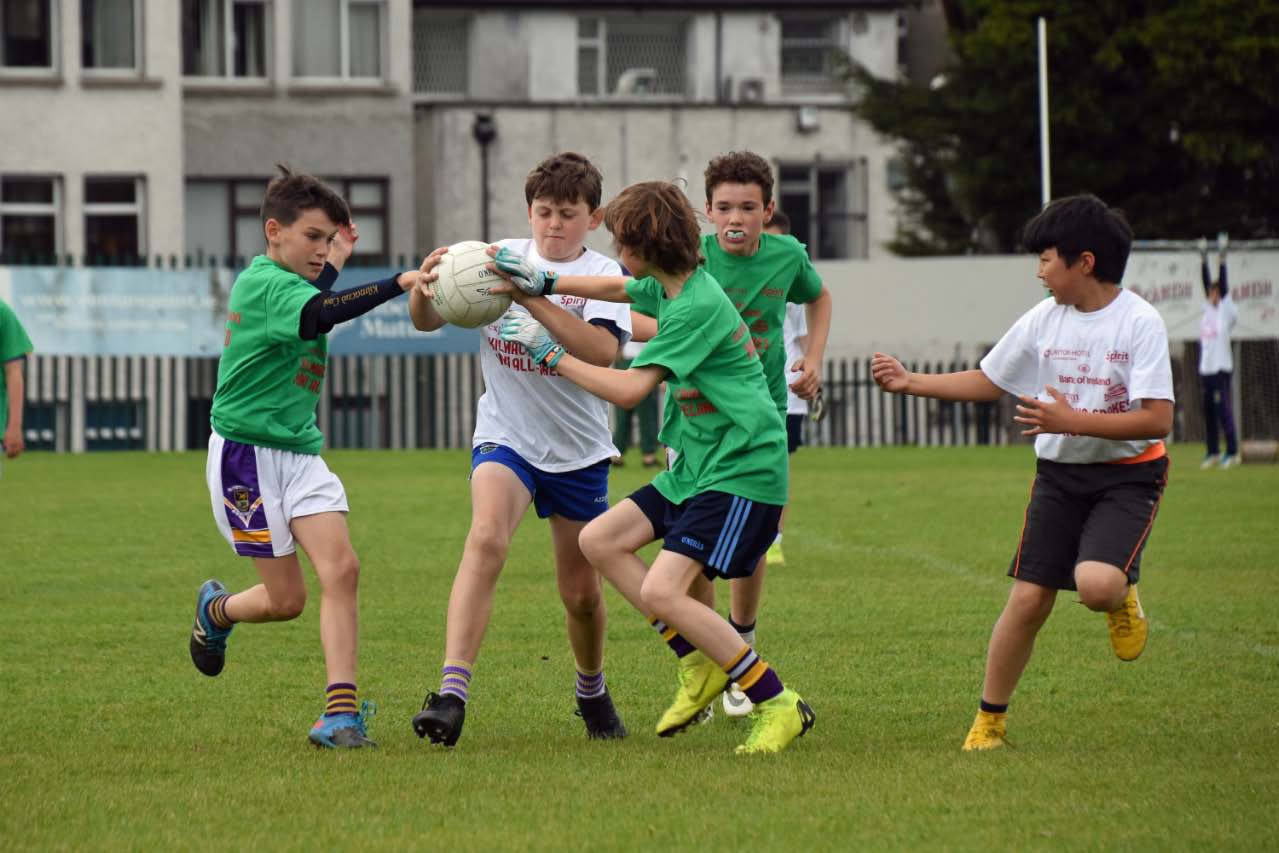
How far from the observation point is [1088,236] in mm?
6543

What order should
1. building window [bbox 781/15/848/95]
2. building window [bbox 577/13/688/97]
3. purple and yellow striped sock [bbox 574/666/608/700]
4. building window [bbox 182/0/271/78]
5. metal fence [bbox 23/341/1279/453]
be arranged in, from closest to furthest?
purple and yellow striped sock [bbox 574/666/608/700], metal fence [bbox 23/341/1279/453], building window [bbox 182/0/271/78], building window [bbox 577/13/688/97], building window [bbox 781/15/848/95]

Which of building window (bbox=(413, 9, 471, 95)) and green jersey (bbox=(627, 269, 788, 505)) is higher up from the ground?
building window (bbox=(413, 9, 471, 95))

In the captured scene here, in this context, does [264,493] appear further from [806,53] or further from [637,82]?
[806,53]

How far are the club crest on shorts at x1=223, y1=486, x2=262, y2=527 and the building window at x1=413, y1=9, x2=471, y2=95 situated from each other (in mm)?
34573

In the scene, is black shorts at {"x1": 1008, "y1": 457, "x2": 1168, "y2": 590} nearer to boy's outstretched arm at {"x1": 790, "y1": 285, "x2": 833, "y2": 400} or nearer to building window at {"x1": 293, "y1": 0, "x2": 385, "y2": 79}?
boy's outstretched arm at {"x1": 790, "y1": 285, "x2": 833, "y2": 400}

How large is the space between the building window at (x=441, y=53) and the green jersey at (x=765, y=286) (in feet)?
110

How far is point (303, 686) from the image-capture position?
8188 millimetres

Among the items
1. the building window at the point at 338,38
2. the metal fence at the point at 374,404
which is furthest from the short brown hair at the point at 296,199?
the building window at the point at 338,38

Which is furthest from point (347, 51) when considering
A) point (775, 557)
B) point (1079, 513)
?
point (1079, 513)

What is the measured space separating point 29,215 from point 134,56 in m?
3.26

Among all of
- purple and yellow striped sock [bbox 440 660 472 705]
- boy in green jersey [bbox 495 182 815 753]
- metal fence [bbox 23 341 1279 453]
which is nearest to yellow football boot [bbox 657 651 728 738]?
boy in green jersey [bbox 495 182 815 753]

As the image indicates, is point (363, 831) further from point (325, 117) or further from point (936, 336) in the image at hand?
point (325, 117)

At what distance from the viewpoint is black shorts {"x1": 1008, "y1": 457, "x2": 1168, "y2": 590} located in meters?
6.50

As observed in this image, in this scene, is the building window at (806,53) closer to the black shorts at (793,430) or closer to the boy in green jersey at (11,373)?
the black shorts at (793,430)
